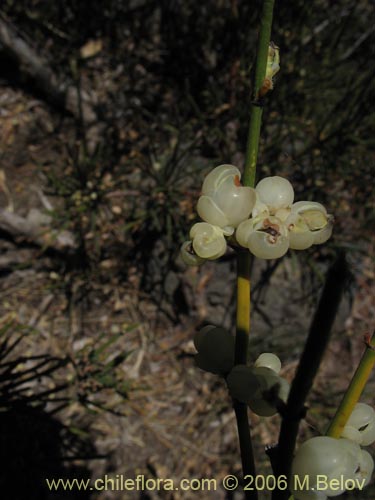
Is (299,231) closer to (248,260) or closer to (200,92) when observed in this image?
(248,260)

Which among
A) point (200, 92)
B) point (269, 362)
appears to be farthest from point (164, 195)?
point (269, 362)

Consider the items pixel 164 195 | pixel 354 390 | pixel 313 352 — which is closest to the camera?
pixel 313 352

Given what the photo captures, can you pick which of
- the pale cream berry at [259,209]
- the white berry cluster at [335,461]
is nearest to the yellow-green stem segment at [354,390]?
the white berry cluster at [335,461]

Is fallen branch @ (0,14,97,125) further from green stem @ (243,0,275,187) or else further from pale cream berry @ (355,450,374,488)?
pale cream berry @ (355,450,374,488)

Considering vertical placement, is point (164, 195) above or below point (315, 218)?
above

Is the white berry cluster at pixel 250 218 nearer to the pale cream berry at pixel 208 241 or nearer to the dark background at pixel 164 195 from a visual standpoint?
the pale cream berry at pixel 208 241

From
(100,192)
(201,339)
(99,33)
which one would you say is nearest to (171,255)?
(100,192)
